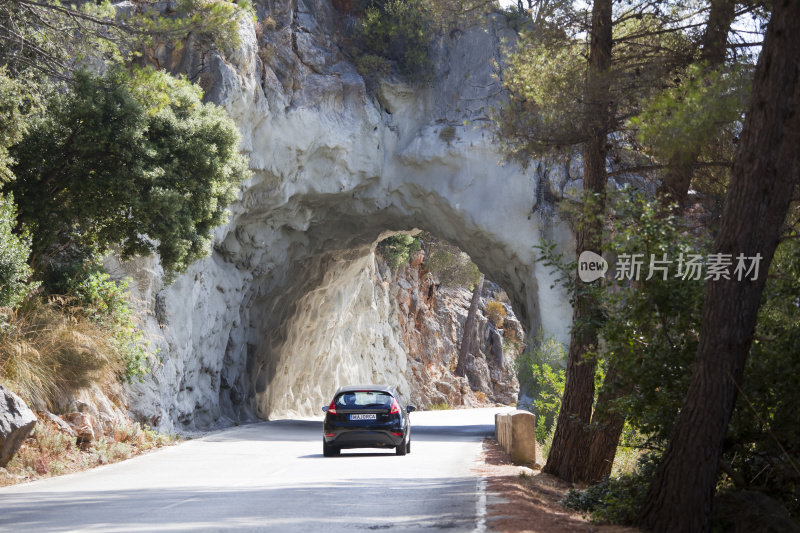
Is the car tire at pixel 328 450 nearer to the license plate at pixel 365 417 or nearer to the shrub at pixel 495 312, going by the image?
the license plate at pixel 365 417

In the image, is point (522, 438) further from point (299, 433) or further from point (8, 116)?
point (8, 116)

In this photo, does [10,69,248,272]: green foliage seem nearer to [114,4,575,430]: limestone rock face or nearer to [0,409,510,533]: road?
[0,409,510,533]: road

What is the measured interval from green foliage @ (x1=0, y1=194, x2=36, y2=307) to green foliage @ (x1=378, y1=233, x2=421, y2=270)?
34.4 m

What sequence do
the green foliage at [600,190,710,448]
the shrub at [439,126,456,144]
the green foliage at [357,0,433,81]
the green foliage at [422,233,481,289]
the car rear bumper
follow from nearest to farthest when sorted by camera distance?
the green foliage at [600,190,710,448]
the car rear bumper
the green foliage at [357,0,433,81]
the shrub at [439,126,456,144]
the green foliage at [422,233,481,289]

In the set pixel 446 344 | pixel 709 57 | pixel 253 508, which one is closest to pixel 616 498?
pixel 253 508

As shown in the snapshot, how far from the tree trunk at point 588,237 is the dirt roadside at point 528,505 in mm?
506

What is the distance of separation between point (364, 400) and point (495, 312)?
172ft

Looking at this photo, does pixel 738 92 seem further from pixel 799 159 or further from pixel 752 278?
pixel 752 278

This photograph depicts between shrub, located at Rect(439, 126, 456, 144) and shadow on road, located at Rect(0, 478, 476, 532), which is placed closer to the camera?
shadow on road, located at Rect(0, 478, 476, 532)

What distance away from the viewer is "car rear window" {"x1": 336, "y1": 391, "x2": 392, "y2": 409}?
18.2 meters

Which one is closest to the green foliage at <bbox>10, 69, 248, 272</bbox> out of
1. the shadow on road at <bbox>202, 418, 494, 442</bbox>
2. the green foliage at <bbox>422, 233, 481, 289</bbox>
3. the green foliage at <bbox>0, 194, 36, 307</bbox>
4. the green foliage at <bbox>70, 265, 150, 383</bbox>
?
the green foliage at <bbox>70, 265, 150, 383</bbox>

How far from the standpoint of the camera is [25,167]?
54.6ft

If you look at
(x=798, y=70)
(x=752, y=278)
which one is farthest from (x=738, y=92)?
(x=752, y=278)

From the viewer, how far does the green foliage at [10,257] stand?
14.8 metres
